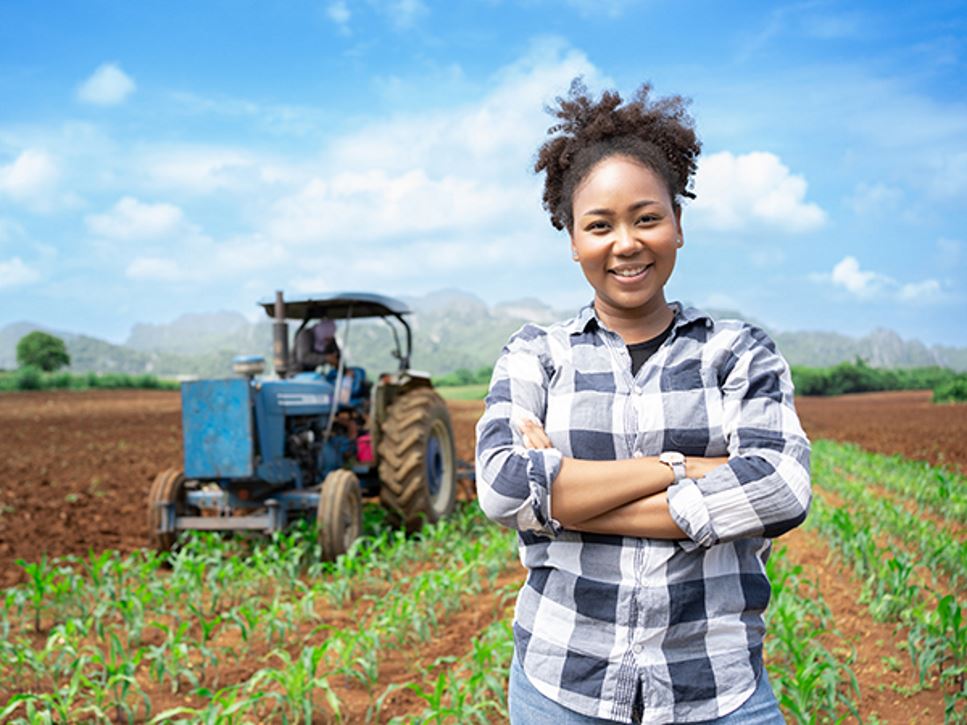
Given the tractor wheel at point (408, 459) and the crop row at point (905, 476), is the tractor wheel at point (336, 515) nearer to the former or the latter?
the tractor wheel at point (408, 459)

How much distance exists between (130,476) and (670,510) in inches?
400

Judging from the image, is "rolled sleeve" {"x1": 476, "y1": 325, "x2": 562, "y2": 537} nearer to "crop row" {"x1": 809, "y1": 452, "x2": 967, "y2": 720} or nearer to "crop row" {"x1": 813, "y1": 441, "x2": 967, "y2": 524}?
"crop row" {"x1": 809, "y1": 452, "x2": 967, "y2": 720}

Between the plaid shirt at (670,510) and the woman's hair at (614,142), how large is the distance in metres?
0.30

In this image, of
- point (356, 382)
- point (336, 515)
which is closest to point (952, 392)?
point (356, 382)

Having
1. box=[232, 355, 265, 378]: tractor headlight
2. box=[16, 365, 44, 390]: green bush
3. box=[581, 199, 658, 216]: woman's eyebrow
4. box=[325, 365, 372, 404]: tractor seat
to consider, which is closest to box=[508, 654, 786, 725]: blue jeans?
box=[581, 199, 658, 216]: woman's eyebrow

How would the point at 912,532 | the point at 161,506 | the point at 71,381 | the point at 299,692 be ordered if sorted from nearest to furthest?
the point at 299,692
the point at 912,532
the point at 161,506
the point at 71,381

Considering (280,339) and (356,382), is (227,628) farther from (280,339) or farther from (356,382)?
(356,382)

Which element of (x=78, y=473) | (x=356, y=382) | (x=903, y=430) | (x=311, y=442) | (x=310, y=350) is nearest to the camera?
(x=311, y=442)

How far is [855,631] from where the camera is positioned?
158 inches

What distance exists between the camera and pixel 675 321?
1.71m

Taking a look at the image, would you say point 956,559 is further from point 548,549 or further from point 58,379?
point 58,379

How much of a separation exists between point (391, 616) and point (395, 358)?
12.5 ft

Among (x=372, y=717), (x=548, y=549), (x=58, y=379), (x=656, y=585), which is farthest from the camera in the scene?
(x=58, y=379)

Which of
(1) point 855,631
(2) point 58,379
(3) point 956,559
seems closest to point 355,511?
(1) point 855,631
